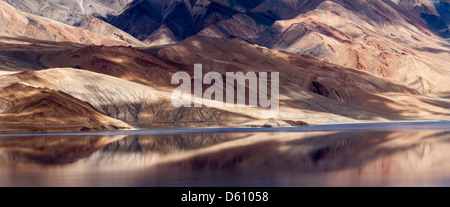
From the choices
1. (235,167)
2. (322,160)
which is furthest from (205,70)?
(235,167)

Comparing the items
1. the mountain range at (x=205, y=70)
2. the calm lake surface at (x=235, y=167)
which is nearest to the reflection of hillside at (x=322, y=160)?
the calm lake surface at (x=235, y=167)

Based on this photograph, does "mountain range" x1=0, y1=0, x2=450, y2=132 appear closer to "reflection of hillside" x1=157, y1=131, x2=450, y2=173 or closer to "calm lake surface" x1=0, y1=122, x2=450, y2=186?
"calm lake surface" x1=0, y1=122, x2=450, y2=186

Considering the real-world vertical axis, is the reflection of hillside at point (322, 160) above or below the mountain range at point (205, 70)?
below

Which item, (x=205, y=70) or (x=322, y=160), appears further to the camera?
(x=205, y=70)

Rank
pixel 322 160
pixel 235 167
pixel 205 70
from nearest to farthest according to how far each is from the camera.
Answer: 1. pixel 235 167
2. pixel 322 160
3. pixel 205 70

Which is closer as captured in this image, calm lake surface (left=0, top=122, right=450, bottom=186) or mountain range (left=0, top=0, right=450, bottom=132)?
calm lake surface (left=0, top=122, right=450, bottom=186)

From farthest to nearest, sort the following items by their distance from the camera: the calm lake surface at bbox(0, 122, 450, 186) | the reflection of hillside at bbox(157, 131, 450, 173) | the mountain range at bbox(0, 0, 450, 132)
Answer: the mountain range at bbox(0, 0, 450, 132) < the reflection of hillside at bbox(157, 131, 450, 173) < the calm lake surface at bbox(0, 122, 450, 186)

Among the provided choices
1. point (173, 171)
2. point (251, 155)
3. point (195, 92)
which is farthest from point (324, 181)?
point (195, 92)

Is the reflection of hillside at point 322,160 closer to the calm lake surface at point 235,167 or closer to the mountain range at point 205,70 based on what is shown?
the calm lake surface at point 235,167

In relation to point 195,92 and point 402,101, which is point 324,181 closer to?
point 195,92

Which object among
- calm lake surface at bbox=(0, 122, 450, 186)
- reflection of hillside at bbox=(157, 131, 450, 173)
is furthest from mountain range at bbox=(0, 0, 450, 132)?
reflection of hillside at bbox=(157, 131, 450, 173)

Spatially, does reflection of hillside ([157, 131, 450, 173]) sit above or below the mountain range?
below

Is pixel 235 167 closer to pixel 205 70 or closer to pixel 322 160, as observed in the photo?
pixel 322 160

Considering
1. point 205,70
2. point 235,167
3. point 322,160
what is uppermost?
point 205,70
